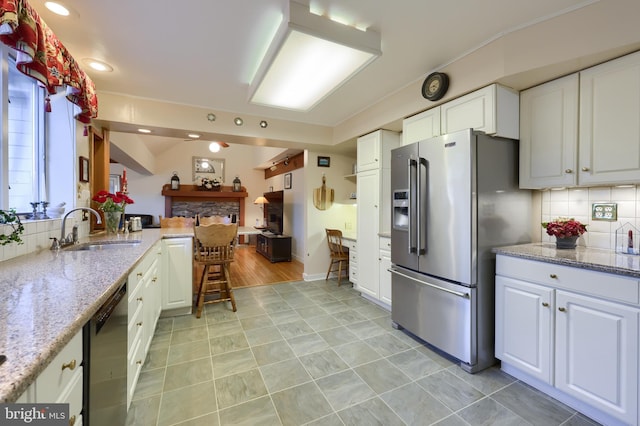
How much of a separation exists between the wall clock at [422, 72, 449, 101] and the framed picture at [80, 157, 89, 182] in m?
3.19

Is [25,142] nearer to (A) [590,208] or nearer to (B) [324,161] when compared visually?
(B) [324,161]

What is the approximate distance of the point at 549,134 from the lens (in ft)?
6.36

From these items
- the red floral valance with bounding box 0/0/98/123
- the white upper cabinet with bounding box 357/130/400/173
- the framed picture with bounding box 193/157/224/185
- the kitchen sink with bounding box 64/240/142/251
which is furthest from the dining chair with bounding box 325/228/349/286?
the framed picture with bounding box 193/157/224/185

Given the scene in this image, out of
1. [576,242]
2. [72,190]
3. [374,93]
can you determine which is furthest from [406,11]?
[72,190]

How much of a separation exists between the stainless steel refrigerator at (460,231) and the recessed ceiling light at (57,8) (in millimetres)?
2566

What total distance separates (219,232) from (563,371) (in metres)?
3.03

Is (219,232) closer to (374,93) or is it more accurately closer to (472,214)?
(374,93)

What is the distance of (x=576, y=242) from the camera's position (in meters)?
1.99

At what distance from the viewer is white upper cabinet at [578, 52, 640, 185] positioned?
1567mm

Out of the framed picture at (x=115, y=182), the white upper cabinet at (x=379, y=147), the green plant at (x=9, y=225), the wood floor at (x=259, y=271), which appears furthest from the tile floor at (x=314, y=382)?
the framed picture at (x=115, y=182)

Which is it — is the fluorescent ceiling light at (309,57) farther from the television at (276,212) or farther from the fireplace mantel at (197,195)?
the fireplace mantel at (197,195)

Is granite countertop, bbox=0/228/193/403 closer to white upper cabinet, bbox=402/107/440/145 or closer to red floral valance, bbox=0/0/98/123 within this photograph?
red floral valance, bbox=0/0/98/123

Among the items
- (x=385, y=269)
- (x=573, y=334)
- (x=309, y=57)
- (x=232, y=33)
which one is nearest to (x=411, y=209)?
(x=385, y=269)

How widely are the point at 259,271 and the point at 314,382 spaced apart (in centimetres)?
328
